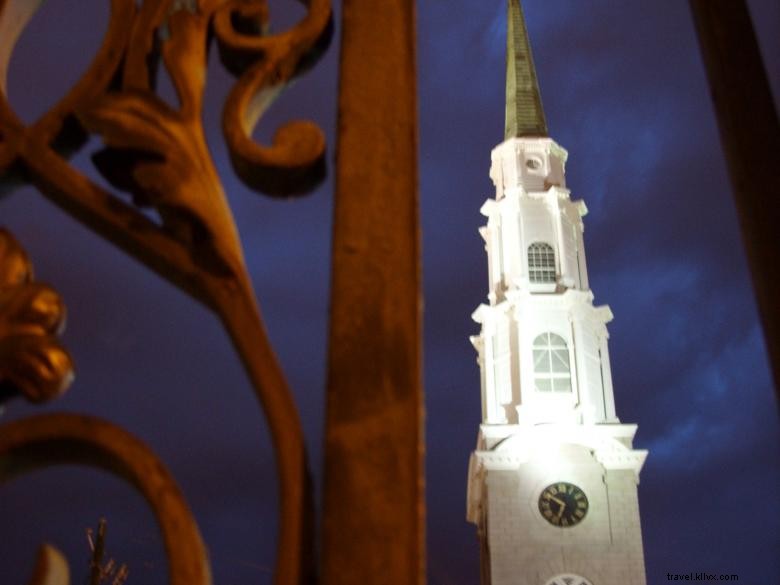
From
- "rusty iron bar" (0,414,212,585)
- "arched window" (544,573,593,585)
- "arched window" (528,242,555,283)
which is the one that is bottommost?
"rusty iron bar" (0,414,212,585)

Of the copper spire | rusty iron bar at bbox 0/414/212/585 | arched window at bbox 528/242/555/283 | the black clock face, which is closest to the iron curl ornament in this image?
rusty iron bar at bbox 0/414/212/585

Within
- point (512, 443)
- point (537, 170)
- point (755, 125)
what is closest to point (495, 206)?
point (537, 170)

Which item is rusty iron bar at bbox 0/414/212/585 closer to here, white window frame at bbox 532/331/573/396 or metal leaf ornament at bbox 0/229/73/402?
metal leaf ornament at bbox 0/229/73/402

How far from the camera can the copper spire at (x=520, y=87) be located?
42500mm

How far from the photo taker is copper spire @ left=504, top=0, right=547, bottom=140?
139 feet

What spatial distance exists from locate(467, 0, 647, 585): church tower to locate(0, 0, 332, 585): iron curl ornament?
32.0 m

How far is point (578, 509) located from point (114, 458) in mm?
33370

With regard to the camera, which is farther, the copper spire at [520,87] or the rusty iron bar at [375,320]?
the copper spire at [520,87]

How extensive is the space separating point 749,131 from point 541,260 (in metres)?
37.2

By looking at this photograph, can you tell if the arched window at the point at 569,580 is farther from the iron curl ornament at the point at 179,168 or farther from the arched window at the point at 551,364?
the iron curl ornament at the point at 179,168

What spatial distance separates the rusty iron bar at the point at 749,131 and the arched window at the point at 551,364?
110 feet

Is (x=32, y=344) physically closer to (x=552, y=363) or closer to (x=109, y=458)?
(x=109, y=458)

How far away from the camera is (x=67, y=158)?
1.88m

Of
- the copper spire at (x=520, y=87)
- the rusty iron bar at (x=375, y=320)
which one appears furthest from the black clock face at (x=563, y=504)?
the rusty iron bar at (x=375, y=320)
